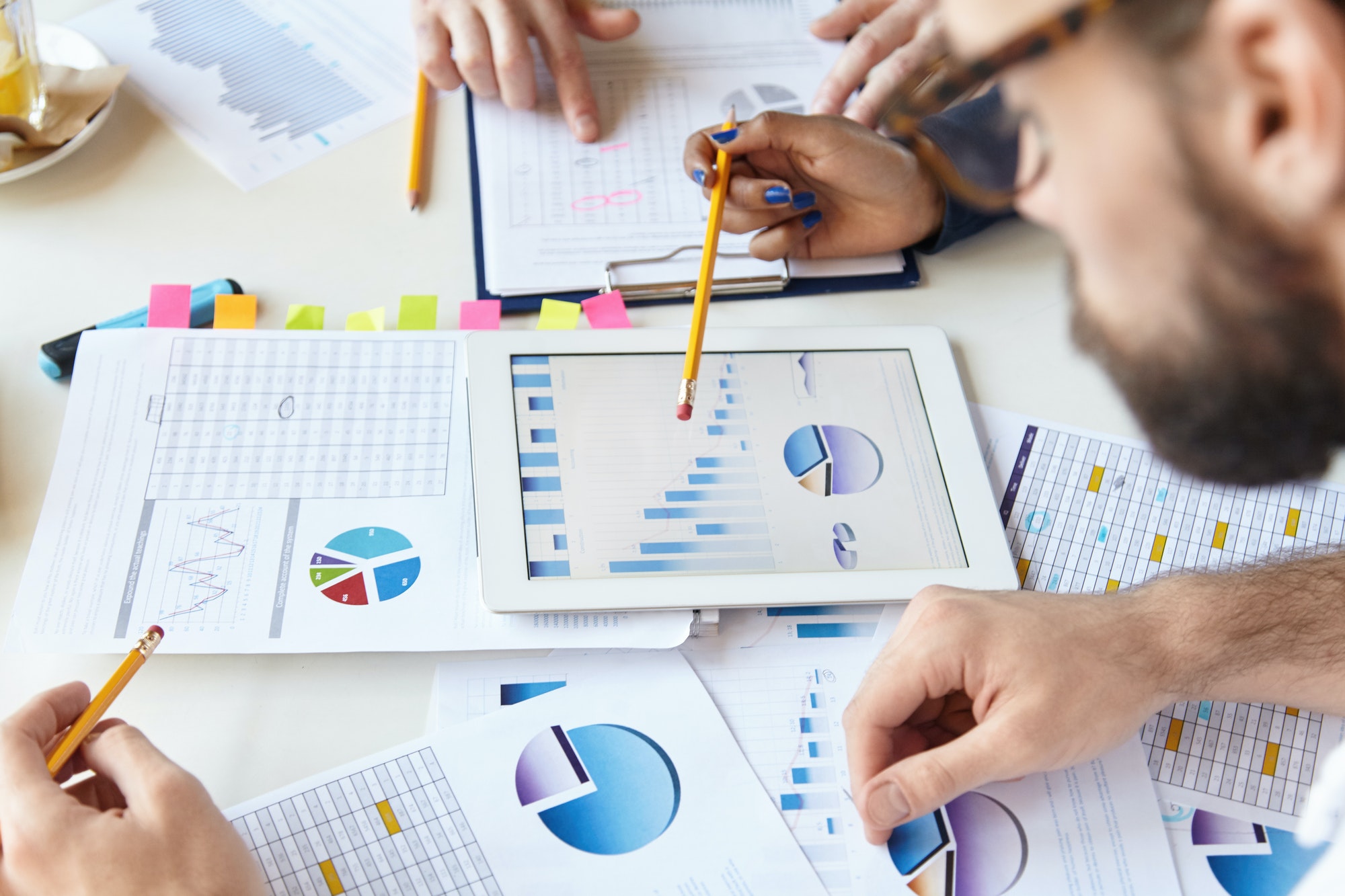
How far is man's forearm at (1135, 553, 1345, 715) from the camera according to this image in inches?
27.1

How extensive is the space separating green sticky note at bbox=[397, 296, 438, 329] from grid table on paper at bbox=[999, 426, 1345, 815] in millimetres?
488

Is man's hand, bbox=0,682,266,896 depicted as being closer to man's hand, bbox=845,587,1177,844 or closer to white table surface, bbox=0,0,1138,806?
white table surface, bbox=0,0,1138,806

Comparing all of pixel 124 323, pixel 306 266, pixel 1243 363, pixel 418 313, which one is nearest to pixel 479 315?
pixel 418 313

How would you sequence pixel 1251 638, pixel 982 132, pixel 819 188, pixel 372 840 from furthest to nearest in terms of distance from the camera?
pixel 819 188 < pixel 1251 638 < pixel 372 840 < pixel 982 132

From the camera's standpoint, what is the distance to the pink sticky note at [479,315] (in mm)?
842

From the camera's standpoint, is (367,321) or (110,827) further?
(367,321)

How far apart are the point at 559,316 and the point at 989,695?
0.45 meters

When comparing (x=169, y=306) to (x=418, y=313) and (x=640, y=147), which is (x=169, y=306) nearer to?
(x=418, y=313)

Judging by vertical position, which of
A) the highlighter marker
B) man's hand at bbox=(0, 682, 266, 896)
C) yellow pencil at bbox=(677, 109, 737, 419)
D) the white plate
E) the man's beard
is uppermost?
the man's beard

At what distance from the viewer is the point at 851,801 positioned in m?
0.65

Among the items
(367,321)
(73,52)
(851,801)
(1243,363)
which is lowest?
(851,801)

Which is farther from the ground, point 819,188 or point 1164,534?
point 819,188

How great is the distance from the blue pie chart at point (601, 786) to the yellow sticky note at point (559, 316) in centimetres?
34

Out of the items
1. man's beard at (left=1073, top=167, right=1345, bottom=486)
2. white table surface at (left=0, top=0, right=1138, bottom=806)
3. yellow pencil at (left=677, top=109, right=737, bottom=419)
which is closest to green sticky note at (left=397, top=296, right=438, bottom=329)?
white table surface at (left=0, top=0, right=1138, bottom=806)
